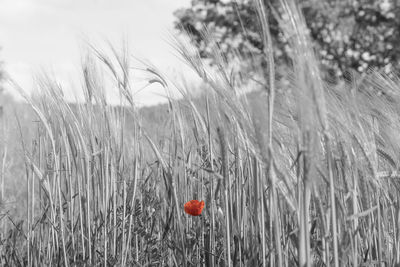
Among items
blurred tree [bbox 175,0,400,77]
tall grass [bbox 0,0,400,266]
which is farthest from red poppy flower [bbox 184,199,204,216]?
blurred tree [bbox 175,0,400,77]

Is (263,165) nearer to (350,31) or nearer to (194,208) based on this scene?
(194,208)

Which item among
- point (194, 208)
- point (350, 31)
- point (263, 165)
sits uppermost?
point (350, 31)

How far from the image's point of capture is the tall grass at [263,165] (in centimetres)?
71

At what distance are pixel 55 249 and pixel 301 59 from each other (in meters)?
1.04

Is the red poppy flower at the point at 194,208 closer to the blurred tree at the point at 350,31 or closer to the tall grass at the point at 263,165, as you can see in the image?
the tall grass at the point at 263,165

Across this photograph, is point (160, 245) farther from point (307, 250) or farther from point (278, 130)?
point (307, 250)

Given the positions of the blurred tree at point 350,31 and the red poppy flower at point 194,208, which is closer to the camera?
the red poppy flower at point 194,208

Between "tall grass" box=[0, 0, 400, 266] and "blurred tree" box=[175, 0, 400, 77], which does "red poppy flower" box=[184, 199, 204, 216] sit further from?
"blurred tree" box=[175, 0, 400, 77]

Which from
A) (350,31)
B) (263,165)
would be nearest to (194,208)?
(263,165)

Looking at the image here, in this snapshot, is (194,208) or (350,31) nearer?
(194,208)

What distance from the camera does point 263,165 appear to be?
0.86m

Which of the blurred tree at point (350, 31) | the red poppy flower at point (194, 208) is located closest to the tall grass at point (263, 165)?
the red poppy flower at point (194, 208)

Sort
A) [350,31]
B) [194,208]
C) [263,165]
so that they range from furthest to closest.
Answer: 1. [350,31]
2. [194,208]
3. [263,165]

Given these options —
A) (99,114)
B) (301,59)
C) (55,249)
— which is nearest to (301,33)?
(301,59)
